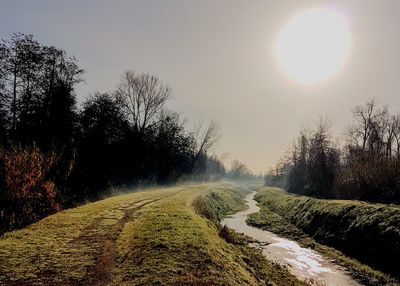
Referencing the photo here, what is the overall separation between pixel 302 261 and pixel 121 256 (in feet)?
38.2

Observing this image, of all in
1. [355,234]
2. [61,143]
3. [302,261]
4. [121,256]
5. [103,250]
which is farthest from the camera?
[61,143]

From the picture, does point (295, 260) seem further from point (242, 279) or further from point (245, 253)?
point (242, 279)

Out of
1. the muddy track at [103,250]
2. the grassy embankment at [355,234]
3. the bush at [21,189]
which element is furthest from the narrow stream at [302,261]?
the bush at [21,189]

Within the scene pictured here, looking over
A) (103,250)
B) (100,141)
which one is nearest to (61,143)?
(100,141)

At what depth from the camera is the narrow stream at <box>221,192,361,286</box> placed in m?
15.9

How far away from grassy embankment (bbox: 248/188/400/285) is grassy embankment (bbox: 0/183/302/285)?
18.7 feet

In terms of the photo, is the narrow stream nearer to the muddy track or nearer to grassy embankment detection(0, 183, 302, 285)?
grassy embankment detection(0, 183, 302, 285)

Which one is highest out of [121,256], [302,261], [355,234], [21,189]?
[21,189]

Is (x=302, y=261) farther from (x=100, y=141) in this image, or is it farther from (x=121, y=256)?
(x=100, y=141)

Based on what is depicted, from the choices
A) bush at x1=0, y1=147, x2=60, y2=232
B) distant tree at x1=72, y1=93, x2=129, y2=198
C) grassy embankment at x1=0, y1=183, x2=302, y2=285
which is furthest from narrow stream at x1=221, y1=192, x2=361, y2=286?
distant tree at x1=72, y1=93, x2=129, y2=198

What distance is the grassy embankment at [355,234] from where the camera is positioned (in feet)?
56.9

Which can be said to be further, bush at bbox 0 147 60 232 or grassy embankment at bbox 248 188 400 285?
grassy embankment at bbox 248 188 400 285

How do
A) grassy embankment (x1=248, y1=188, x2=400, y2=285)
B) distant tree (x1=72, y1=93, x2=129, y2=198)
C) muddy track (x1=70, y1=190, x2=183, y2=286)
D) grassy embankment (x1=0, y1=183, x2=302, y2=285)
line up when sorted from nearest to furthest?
1. muddy track (x1=70, y1=190, x2=183, y2=286)
2. grassy embankment (x1=0, y1=183, x2=302, y2=285)
3. grassy embankment (x1=248, y1=188, x2=400, y2=285)
4. distant tree (x1=72, y1=93, x2=129, y2=198)

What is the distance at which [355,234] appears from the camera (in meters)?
21.7
